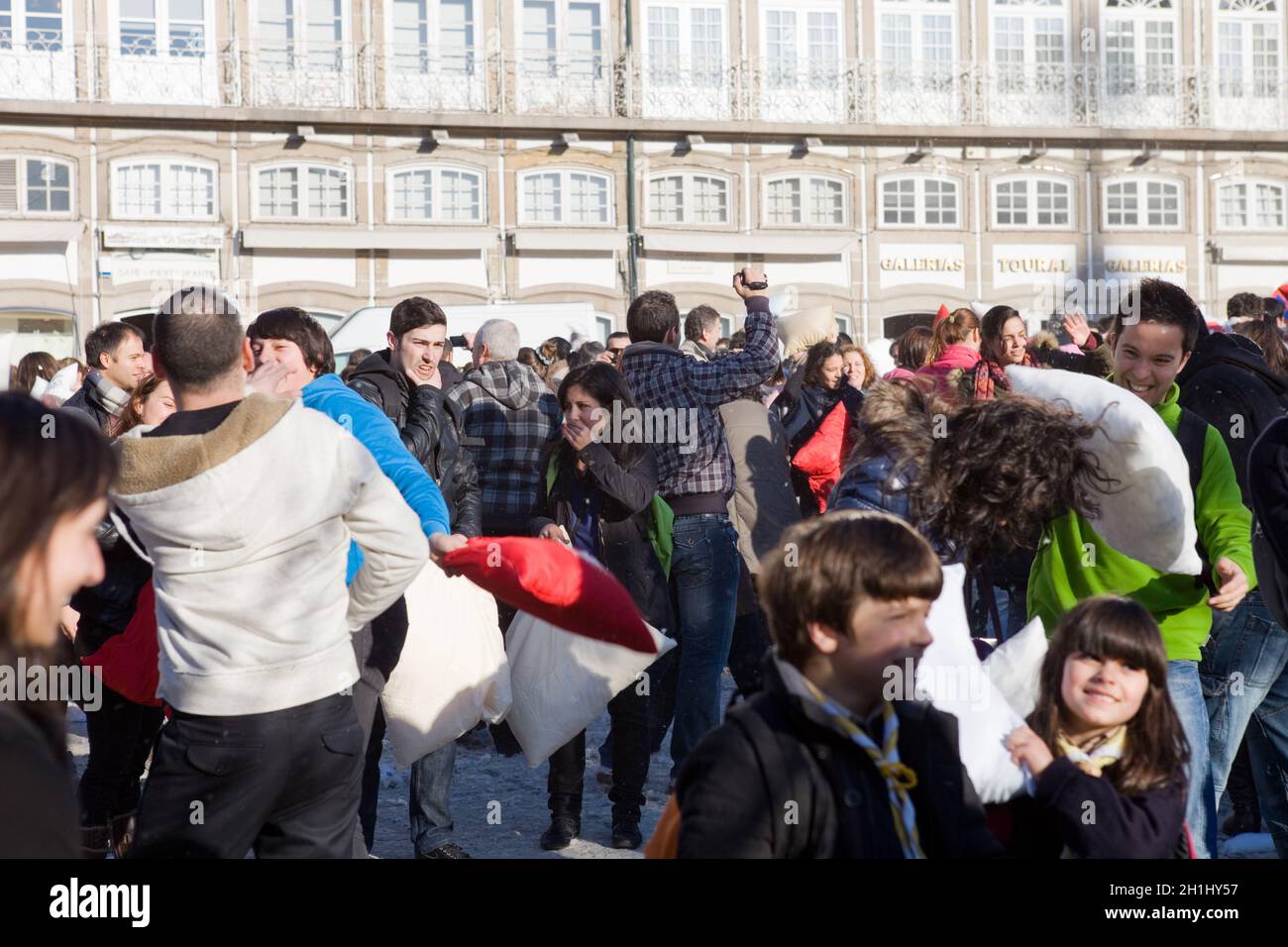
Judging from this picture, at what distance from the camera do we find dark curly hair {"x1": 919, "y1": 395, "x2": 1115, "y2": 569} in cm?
359

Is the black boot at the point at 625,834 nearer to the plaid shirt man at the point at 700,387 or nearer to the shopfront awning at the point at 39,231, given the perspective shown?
the plaid shirt man at the point at 700,387

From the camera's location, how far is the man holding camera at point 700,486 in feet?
21.4

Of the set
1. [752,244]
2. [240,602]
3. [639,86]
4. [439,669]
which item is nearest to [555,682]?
[439,669]

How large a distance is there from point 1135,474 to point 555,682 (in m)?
2.63

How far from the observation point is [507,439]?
727cm

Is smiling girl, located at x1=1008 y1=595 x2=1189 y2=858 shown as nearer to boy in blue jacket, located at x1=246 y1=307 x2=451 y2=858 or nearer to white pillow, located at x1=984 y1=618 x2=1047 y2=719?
white pillow, located at x1=984 y1=618 x2=1047 y2=719

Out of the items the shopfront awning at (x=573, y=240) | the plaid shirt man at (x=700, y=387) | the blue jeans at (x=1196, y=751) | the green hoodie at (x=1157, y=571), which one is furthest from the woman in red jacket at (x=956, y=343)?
the shopfront awning at (x=573, y=240)

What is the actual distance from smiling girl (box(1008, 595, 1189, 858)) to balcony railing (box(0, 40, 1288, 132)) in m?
24.0

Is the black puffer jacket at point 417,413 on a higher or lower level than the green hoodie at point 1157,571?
higher

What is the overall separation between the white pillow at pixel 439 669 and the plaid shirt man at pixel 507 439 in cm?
162

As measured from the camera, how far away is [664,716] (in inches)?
297

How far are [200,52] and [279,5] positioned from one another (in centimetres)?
159

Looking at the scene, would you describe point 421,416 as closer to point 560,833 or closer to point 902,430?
point 560,833

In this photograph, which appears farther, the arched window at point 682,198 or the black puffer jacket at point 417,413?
the arched window at point 682,198
